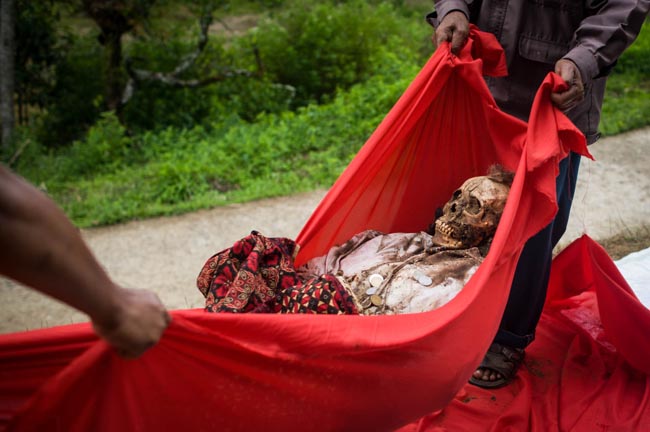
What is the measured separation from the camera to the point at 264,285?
2.23m

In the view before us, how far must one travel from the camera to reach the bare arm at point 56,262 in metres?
1.06

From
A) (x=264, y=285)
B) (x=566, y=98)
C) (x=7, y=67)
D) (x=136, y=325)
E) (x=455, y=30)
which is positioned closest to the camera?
(x=136, y=325)

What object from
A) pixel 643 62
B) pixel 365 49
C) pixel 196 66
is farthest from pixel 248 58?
pixel 643 62

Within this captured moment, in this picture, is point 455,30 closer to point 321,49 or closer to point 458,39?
point 458,39

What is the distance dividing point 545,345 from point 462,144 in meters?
0.98

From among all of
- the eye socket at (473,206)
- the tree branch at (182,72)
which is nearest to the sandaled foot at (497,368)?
the eye socket at (473,206)

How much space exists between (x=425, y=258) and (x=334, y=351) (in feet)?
2.56

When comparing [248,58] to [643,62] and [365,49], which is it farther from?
[643,62]

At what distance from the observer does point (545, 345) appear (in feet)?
9.25

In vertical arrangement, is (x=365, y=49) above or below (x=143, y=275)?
above

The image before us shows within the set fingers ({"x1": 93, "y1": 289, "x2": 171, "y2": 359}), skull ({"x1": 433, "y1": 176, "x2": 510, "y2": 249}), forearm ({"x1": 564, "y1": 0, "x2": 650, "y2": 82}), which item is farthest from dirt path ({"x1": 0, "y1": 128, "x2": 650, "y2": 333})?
fingers ({"x1": 93, "y1": 289, "x2": 171, "y2": 359})

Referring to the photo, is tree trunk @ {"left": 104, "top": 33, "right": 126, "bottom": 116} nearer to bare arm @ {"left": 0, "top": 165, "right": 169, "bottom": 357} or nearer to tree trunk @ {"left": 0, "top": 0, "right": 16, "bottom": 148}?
tree trunk @ {"left": 0, "top": 0, "right": 16, "bottom": 148}

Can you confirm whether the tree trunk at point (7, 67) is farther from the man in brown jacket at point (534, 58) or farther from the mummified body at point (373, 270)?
the man in brown jacket at point (534, 58)

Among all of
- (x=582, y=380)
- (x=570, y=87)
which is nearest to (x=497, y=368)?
(x=582, y=380)
